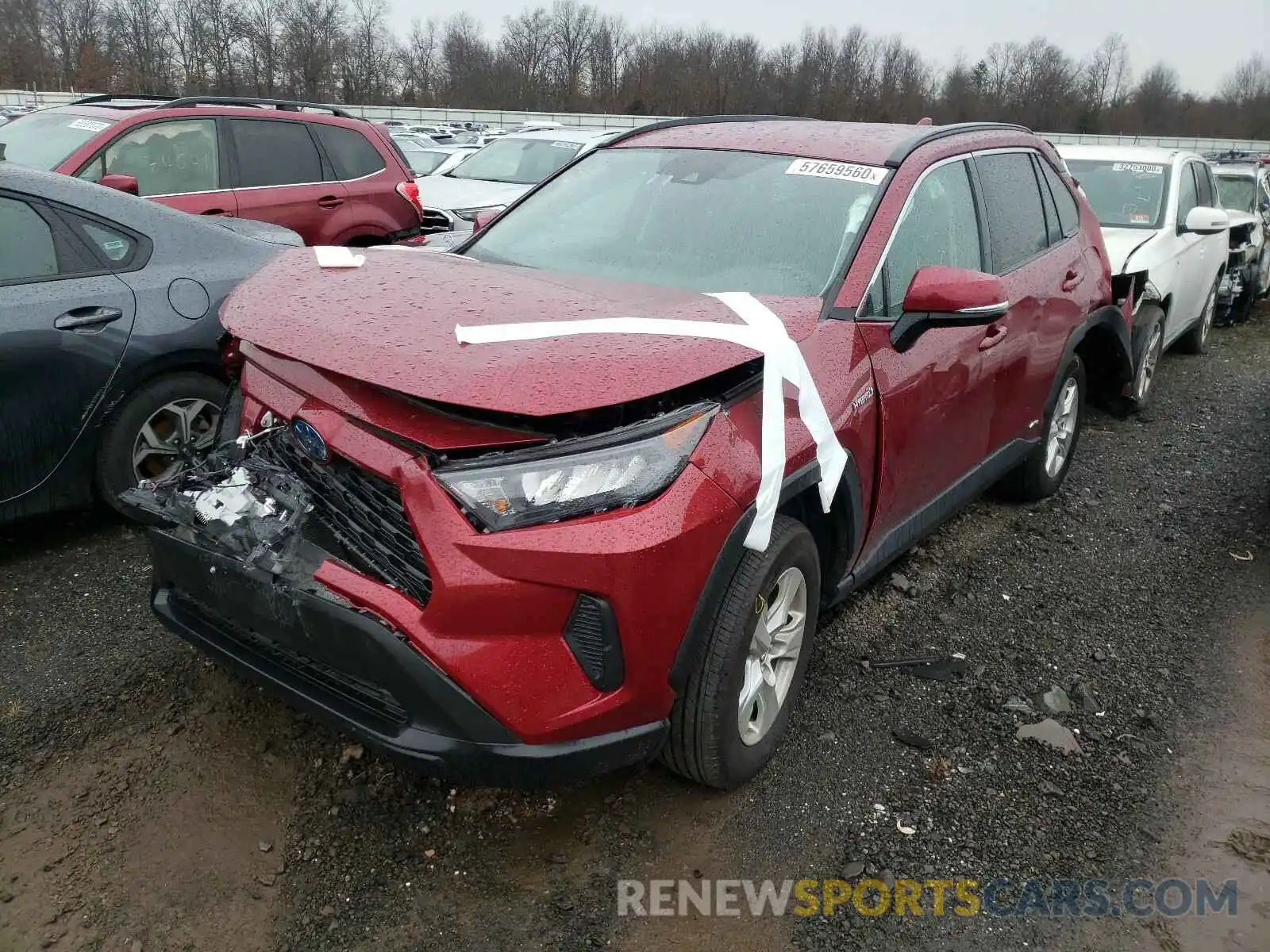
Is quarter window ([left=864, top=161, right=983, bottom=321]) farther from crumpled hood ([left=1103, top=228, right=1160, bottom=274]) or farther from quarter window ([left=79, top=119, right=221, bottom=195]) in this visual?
quarter window ([left=79, top=119, right=221, bottom=195])

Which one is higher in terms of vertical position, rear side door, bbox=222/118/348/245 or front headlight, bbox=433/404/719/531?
rear side door, bbox=222/118/348/245

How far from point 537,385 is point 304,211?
20.1ft

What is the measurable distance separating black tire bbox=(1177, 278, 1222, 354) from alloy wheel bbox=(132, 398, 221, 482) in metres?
7.85

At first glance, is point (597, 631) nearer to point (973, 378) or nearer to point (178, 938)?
point (178, 938)

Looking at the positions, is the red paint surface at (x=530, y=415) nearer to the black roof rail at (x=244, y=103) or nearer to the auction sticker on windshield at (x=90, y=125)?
the auction sticker on windshield at (x=90, y=125)

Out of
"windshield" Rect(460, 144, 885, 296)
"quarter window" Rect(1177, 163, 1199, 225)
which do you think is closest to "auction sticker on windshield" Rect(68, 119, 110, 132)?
"windshield" Rect(460, 144, 885, 296)

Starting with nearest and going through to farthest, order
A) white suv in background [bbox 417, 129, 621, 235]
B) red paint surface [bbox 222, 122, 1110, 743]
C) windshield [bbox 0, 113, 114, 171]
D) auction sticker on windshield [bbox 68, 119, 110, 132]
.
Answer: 1. red paint surface [bbox 222, 122, 1110, 743]
2. windshield [bbox 0, 113, 114, 171]
3. auction sticker on windshield [bbox 68, 119, 110, 132]
4. white suv in background [bbox 417, 129, 621, 235]

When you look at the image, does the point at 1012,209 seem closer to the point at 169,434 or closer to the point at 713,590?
the point at 713,590

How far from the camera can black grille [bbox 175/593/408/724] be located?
2264 mm

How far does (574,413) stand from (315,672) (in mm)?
924

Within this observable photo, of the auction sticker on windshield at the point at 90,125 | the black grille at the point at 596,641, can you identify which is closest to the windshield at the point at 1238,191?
the auction sticker on windshield at the point at 90,125

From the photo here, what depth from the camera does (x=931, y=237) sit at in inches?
135

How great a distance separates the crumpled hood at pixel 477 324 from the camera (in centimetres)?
214

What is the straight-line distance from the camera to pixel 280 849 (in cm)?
254
